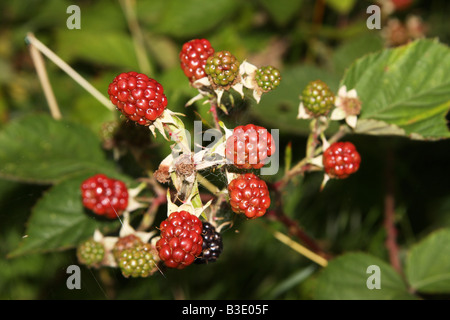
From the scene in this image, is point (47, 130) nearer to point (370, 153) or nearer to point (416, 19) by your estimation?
point (370, 153)

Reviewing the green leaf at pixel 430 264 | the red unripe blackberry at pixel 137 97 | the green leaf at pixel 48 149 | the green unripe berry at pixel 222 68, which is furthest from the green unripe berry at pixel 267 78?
the green leaf at pixel 430 264

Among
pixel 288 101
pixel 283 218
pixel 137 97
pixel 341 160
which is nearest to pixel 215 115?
pixel 137 97

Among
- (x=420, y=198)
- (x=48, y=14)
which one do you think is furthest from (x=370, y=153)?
(x=48, y=14)

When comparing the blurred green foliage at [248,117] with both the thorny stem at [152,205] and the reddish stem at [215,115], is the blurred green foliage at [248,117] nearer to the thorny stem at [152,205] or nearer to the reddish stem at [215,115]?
the thorny stem at [152,205]

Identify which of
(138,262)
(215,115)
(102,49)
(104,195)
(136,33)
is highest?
(136,33)

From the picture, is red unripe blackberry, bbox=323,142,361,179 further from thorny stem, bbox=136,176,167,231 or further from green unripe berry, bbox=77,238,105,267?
green unripe berry, bbox=77,238,105,267

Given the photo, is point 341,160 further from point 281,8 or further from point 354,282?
point 281,8

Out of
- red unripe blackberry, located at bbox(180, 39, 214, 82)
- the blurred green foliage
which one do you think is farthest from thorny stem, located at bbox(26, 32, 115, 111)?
red unripe blackberry, located at bbox(180, 39, 214, 82)
